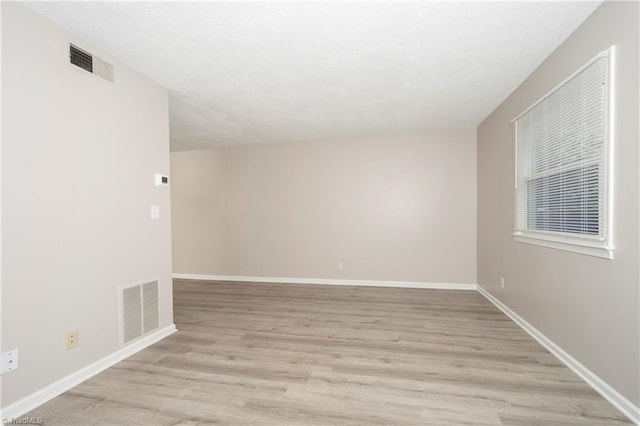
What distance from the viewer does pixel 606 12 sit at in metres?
1.82

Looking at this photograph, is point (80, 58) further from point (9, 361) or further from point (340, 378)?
point (340, 378)

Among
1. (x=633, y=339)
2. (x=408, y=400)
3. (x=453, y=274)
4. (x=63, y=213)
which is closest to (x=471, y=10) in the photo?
(x=633, y=339)

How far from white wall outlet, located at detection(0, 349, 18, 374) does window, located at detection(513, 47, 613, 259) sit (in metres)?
3.67

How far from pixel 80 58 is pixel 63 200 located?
1.08 metres

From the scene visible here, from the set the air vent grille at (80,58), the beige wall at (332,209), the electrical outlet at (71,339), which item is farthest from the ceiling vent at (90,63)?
the beige wall at (332,209)

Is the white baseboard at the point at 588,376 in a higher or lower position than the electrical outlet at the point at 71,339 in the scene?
lower

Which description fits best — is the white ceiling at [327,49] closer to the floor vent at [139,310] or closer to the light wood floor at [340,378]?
the floor vent at [139,310]

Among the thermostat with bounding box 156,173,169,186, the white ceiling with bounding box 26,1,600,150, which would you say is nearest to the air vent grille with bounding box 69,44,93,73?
the white ceiling with bounding box 26,1,600,150

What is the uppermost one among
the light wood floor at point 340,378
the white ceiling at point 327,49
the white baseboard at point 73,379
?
the white ceiling at point 327,49

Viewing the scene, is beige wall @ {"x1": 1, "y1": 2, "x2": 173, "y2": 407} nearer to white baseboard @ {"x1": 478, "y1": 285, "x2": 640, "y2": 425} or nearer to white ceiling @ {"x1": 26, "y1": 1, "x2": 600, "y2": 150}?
white ceiling @ {"x1": 26, "y1": 1, "x2": 600, "y2": 150}

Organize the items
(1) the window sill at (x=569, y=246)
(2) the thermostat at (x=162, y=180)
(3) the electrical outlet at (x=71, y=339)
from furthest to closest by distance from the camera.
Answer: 1. (2) the thermostat at (x=162, y=180)
2. (3) the electrical outlet at (x=71, y=339)
3. (1) the window sill at (x=569, y=246)

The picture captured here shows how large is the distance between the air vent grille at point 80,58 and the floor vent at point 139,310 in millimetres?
1782

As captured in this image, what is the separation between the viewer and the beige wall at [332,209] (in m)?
4.77

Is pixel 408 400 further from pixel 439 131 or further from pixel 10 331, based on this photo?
pixel 439 131
